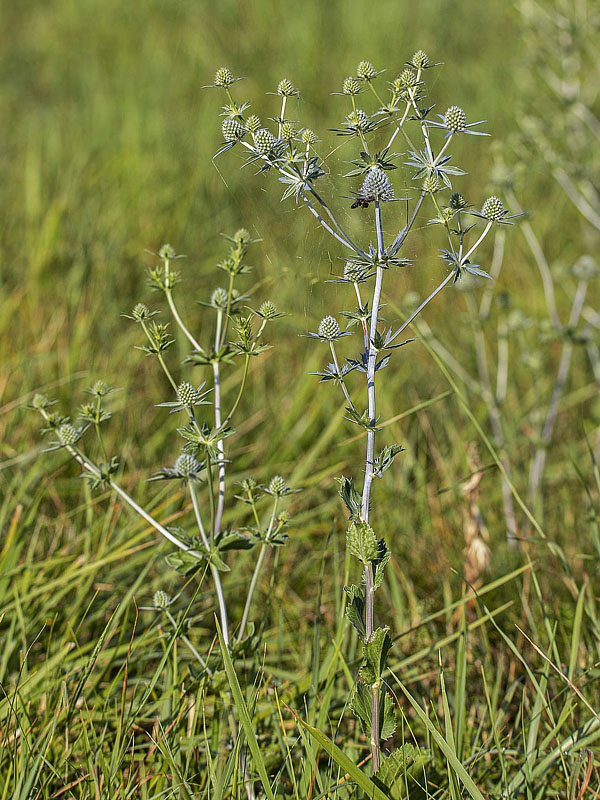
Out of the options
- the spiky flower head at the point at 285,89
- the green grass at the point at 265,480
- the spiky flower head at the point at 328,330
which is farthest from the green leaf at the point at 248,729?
the spiky flower head at the point at 285,89

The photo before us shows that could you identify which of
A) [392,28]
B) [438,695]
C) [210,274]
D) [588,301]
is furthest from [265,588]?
[392,28]

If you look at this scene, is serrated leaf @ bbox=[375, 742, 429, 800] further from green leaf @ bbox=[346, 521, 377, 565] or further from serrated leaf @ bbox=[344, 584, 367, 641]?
green leaf @ bbox=[346, 521, 377, 565]

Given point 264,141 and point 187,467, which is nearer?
point 264,141

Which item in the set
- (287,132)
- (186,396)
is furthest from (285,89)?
(186,396)

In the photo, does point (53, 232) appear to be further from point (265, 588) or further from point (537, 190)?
point (537, 190)

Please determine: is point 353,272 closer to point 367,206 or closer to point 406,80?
point 367,206

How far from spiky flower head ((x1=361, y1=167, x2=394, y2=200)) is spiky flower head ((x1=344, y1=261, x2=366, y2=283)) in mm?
109

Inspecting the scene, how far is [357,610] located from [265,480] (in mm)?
1296

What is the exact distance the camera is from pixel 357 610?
1273mm

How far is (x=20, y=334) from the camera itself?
9.59 ft

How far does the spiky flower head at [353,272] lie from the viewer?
125 centimetres

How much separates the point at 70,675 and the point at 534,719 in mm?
956

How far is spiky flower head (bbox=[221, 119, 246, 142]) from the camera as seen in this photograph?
48.6 inches

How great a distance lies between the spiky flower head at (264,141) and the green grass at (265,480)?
172 mm
